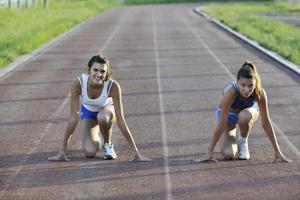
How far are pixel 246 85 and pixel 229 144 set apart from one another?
860 mm

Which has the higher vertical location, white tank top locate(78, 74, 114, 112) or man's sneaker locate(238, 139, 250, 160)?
white tank top locate(78, 74, 114, 112)

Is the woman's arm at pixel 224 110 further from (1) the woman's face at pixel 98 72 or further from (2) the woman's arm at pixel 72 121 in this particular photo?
(2) the woman's arm at pixel 72 121

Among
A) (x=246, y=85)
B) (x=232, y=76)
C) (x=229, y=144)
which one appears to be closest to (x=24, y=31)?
(x=232, y=76)

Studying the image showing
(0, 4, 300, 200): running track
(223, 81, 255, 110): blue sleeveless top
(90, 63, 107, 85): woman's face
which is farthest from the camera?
(223, 81, 255, 110): blue sleeveless top

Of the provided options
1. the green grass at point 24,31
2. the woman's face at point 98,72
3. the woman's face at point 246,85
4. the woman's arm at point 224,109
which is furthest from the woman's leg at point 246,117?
the green grass at point 24,31

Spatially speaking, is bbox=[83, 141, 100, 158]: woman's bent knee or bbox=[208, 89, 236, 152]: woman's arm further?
bbox=[83, 141, 100, 158]: woman's bent knee

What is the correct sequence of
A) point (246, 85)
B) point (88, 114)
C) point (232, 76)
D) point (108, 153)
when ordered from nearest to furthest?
point (246, 85), point (108, 153), point (88, 114), point (232, 76)

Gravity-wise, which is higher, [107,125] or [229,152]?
[107,125]

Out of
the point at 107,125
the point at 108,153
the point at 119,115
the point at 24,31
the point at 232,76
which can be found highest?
the point at 119,115

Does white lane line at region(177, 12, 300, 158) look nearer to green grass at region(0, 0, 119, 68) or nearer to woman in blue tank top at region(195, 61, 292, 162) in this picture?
woman in blue tank top at region(195, 61, 292, 162)

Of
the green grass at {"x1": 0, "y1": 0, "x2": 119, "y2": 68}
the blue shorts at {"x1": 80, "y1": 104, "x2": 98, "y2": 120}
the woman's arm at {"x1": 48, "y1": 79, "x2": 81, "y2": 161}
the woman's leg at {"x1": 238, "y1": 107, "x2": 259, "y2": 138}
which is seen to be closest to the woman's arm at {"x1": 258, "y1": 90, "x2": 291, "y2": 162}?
the woman's leg at {"x1": 238, "y1": 107, "x2": 259, "y2": 138}

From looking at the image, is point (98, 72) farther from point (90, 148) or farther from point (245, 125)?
point (245, 125)

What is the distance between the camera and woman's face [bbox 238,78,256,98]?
745 centimetres

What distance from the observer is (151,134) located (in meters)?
9.28
